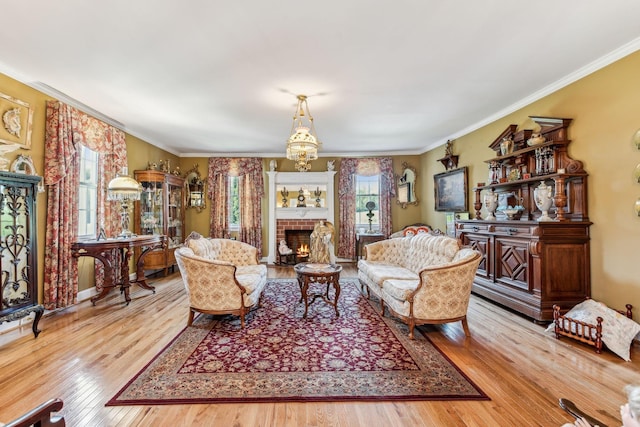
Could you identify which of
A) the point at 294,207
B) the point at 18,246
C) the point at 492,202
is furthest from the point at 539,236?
the point at 18,246

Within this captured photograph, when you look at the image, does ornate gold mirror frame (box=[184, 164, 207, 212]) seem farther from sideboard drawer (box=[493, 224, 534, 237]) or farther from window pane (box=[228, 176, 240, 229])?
sideboard drawer (box=[493, 224, 534, 237])

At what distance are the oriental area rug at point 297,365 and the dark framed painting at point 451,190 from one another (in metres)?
3.28

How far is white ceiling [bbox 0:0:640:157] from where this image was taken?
2.31 metres

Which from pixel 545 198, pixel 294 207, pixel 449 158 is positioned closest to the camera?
pixel 545 198

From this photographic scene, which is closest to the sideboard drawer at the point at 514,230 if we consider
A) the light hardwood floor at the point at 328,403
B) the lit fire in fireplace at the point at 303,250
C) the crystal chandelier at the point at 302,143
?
the light hardwood floor at the point at 328,403

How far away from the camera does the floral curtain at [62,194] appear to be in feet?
12.2

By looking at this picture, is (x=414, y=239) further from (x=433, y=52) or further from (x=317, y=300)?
(x=433, y=52)

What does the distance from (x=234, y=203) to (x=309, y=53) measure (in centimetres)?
540

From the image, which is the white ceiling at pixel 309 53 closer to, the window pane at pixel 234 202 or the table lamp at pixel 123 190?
the table lamp at pixel 123 190

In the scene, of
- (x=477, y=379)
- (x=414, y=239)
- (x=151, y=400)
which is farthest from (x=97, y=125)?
(x=477, y=379)

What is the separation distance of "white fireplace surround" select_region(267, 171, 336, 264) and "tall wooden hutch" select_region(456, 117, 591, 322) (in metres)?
3.87

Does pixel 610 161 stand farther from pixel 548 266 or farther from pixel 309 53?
pixel 309 53

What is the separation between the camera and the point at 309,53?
9.50ft

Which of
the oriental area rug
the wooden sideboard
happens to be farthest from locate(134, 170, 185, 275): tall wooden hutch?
the wooden sideboard
